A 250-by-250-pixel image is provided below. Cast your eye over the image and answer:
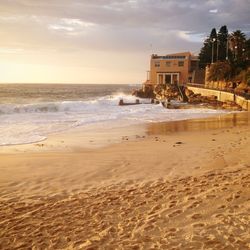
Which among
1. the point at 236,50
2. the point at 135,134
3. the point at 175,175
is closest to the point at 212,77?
the point at 236,50

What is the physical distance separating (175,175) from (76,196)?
2.93 m

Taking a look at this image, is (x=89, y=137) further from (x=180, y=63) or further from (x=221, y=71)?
(x=180, y=63)

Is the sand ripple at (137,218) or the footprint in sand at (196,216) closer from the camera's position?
the sand ripple at (137,218)

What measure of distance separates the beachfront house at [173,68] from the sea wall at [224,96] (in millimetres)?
19023

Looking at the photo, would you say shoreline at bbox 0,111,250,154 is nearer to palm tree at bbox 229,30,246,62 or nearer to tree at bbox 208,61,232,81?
tree at bbox 208,61,232,81

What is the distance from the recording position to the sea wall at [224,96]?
3442 cm

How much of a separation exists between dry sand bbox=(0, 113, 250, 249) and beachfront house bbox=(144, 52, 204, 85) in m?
65.9

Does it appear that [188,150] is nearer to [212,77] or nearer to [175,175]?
[175,175]

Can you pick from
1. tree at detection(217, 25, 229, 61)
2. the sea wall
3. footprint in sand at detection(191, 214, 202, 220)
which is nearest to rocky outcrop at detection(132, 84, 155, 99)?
the sea wall

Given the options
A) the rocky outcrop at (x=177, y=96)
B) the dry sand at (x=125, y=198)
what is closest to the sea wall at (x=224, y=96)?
the rocky outcrop at (x=177, y=96)

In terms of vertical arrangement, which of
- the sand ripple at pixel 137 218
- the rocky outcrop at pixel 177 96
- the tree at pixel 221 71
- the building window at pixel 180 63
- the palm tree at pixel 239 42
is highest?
the palm tree at pixel 239 42

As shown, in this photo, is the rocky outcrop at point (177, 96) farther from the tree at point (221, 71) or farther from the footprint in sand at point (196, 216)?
the footprint in sand at point (196, 216)

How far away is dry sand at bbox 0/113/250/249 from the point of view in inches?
211

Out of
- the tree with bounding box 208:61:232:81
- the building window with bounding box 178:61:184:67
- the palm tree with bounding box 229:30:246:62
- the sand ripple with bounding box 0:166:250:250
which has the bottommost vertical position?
the sand ripple with bounding box 0:166:250:250
